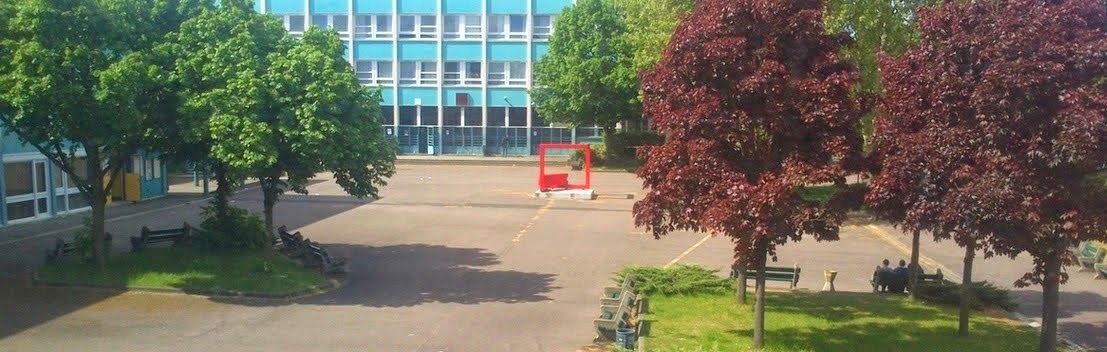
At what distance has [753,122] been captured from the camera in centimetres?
1202

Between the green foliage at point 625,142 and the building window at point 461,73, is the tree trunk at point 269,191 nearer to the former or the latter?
the green foliage at point 625,142

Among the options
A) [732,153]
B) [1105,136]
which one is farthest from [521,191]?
[1105,136]

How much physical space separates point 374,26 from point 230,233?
45634mm

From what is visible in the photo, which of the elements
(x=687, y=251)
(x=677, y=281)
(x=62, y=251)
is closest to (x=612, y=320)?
(x=677, y=281)

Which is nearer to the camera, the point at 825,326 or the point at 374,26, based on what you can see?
the point at 825,326

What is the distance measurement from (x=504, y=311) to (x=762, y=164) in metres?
5.60

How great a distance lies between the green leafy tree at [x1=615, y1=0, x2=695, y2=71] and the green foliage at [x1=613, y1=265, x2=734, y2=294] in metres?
11.7

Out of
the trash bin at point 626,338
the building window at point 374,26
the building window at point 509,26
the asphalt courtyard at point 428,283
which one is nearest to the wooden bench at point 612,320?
the trash bin at point 626,338

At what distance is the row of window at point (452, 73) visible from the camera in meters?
63.7

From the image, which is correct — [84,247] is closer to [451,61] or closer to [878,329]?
[878,329]

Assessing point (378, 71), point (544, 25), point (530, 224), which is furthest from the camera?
point (378, 71)

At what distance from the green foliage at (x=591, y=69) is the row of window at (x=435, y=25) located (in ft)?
29.1

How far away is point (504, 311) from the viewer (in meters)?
16.0

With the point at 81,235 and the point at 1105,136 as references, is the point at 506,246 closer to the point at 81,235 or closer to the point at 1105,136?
the point at 81,235
